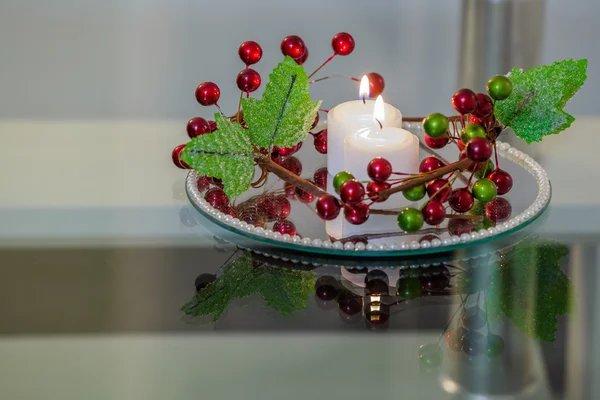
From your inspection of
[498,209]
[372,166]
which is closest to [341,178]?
[372,166]

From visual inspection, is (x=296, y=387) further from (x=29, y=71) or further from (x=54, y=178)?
(x=29, y=71)

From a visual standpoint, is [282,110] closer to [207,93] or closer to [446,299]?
[207,93]

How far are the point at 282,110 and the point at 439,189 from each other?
13 centimetres

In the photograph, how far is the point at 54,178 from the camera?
0.82 metres

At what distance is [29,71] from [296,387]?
3.06 feet

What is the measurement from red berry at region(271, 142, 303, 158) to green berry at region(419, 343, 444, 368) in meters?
0.24

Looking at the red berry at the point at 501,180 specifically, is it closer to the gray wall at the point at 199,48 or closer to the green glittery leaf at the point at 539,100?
the green glittery leaf at the point at 539,100

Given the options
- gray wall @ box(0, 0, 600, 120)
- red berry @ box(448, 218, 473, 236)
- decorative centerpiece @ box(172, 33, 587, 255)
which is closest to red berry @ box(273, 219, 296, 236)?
decorative centerpiece @ box(172, 33, 587, 255)

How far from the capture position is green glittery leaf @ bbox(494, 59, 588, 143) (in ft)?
2.26

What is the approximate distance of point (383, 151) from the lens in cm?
67

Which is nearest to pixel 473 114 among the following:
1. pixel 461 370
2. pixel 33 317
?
pixel 461 370

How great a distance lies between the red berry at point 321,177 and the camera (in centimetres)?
73

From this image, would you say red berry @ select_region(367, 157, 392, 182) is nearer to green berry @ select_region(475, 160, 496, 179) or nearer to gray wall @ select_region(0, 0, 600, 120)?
green berry @ select_region(475, 160, 496, 179)

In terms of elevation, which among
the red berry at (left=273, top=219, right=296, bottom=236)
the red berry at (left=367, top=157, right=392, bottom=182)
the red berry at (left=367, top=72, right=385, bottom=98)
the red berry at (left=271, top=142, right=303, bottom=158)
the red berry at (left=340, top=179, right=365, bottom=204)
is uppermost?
the red berry at (left=367, top=72, right=385, bottom=98)
